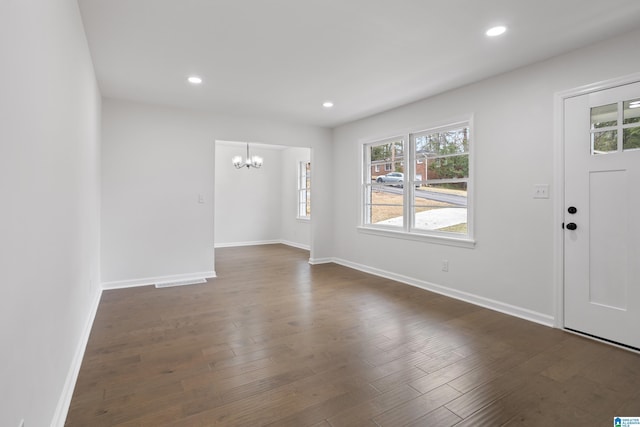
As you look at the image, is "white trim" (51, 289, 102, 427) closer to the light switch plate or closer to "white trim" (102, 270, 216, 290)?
"white trim" (102, 270, 216, 290)

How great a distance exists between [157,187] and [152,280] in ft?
4.34

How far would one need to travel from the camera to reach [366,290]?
426 centimetres

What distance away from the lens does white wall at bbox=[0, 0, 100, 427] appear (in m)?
1.05

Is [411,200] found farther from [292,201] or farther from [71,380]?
[292,201]

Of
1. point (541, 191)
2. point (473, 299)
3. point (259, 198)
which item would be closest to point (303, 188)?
point (259, 198)

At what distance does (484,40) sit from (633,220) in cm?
189

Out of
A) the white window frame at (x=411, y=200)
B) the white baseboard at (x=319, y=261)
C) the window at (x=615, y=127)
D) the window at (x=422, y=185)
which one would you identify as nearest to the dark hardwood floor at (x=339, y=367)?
the white window frame at (x=411, y=200)

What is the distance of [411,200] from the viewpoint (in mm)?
4574

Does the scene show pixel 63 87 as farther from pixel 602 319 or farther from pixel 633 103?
pixel 602 319

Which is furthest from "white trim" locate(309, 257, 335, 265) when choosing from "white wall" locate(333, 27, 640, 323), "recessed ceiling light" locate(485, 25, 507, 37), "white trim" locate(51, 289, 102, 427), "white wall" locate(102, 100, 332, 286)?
"recessed ceiling light" locate(485, 25, 507, 37)

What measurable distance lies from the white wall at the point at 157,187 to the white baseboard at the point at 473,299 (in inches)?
108

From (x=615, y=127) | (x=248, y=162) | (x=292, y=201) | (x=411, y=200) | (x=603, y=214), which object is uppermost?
(x=248, y=162)

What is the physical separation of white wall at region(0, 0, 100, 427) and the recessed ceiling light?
291 cm

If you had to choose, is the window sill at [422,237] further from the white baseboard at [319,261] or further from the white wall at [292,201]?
the white wall at [292,201]
